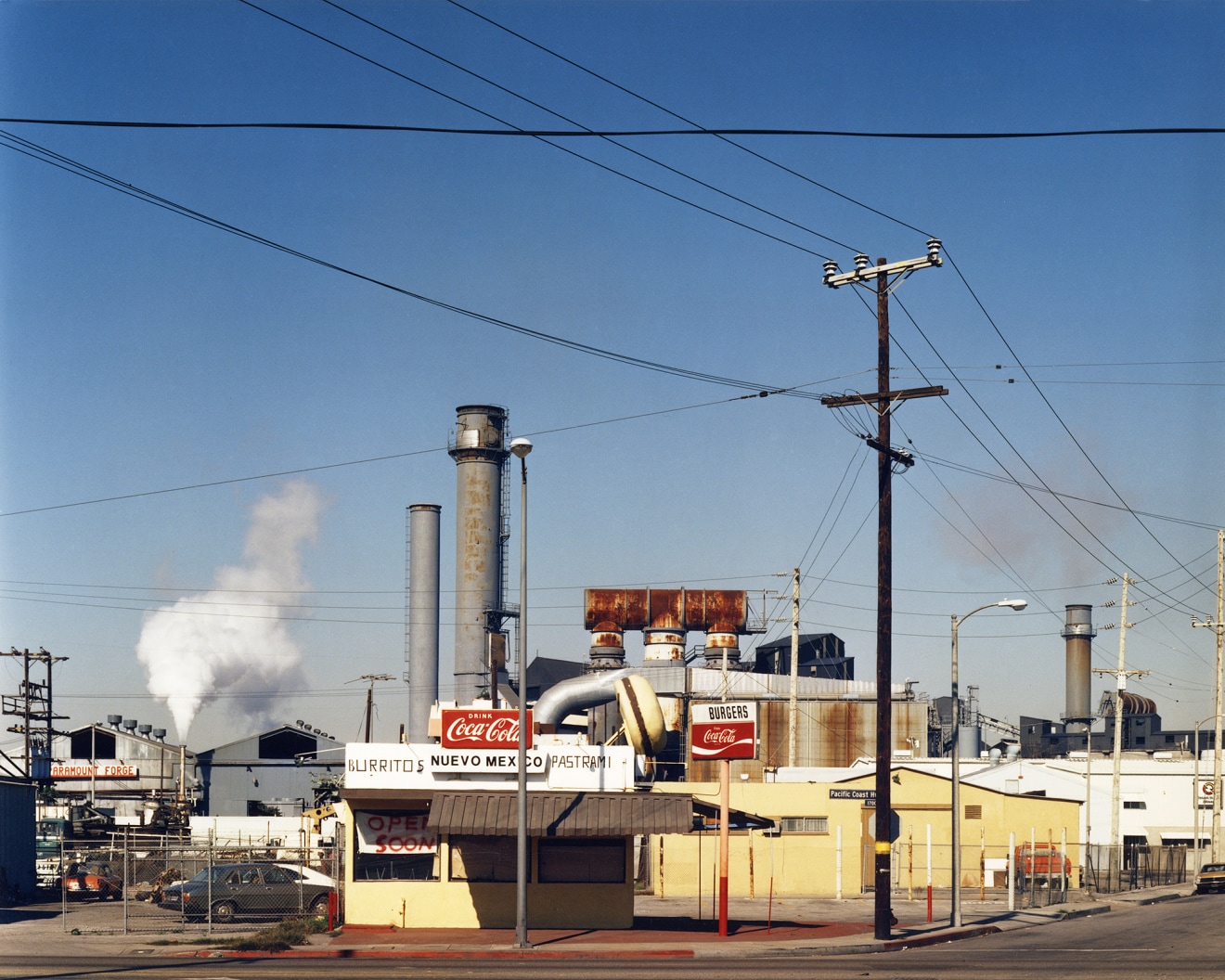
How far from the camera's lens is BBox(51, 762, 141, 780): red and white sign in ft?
277

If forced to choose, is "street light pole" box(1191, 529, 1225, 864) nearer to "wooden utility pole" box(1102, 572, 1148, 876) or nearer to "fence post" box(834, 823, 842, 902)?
"wooden utility pole" box(1102, 572, 1148, 876)

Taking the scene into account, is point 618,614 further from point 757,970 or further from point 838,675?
point 757,970

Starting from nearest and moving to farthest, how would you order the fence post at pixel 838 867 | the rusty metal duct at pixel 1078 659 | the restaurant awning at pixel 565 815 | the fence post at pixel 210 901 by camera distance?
the restaurant awning at pixel 565 815
the fence post at pixel 210 901
the fence post at pixel 838 867
the rusty metal duct at pixel 1078 659

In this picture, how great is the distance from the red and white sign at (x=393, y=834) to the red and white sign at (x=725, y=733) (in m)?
6.70

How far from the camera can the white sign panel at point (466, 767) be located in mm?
30969

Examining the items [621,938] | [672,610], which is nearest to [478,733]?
[621,938]

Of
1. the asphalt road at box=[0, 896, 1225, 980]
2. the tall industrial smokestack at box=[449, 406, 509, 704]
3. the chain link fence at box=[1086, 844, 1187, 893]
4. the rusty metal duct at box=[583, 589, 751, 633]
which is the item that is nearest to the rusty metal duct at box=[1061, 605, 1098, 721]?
the rusty metal duct at box=[583, 589, 751, 633]

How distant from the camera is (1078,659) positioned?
366 feet

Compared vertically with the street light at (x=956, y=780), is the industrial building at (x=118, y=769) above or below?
below

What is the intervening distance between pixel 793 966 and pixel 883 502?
468 inches

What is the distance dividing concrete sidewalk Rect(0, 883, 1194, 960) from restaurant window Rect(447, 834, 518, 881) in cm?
125

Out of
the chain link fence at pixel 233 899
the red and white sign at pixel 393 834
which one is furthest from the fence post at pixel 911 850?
the chain link fence at pixel 233 899

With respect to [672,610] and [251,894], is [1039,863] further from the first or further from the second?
[672,610]

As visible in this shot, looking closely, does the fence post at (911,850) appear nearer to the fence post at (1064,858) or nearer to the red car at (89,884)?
the fence post at (1064,858)
